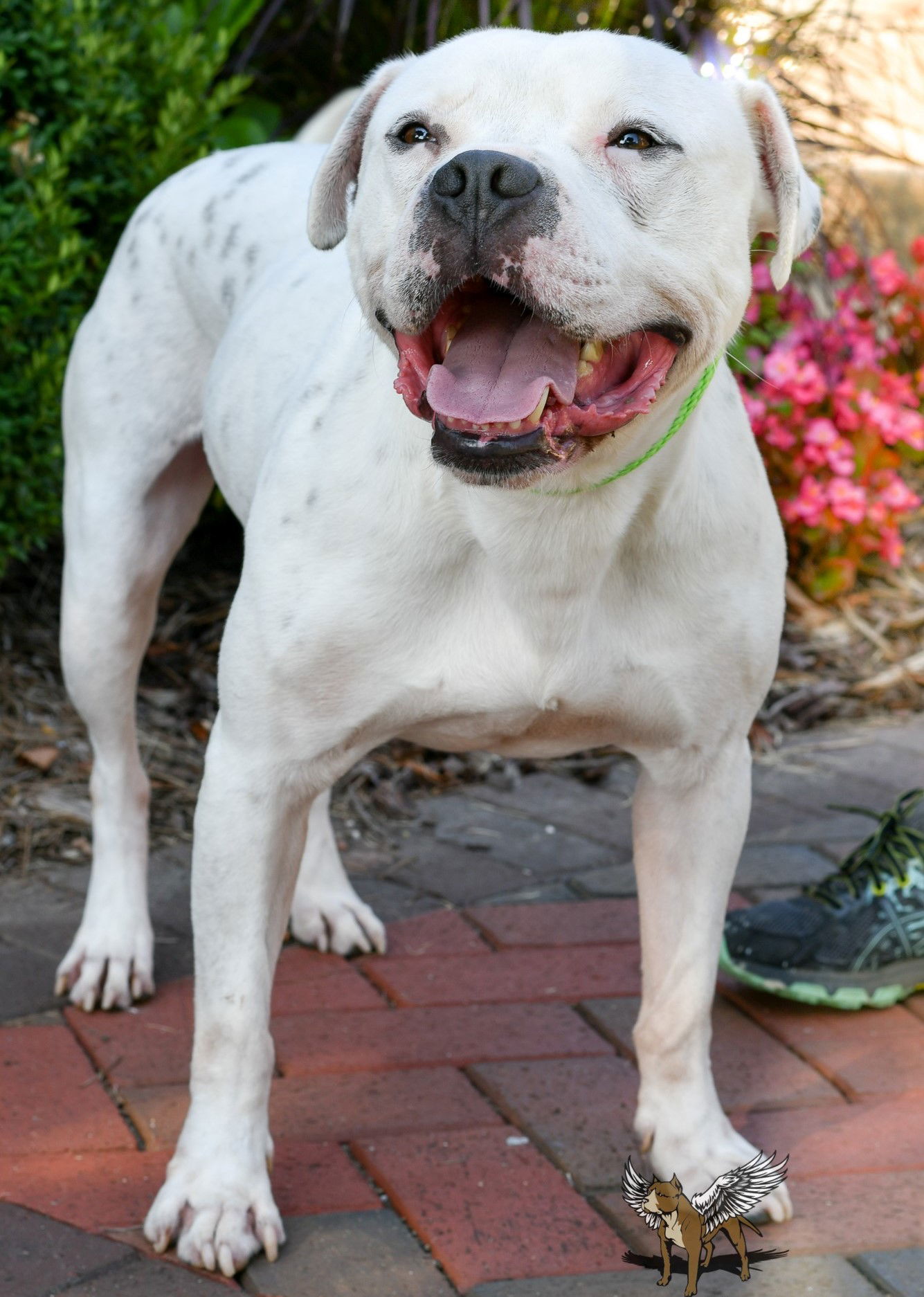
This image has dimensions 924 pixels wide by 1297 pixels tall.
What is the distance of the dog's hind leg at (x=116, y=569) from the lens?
3053 millimetres

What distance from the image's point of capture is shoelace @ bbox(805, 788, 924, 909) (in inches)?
A: 122

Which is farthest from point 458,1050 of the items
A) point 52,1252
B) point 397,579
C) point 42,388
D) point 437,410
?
point 42,388

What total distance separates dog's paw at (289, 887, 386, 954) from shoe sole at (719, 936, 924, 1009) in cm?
71

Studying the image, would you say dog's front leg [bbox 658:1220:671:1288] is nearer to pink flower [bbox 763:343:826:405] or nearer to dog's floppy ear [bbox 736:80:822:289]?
dog's floppy ear [bbox 736:80:822:289]

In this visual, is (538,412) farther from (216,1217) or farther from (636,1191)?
(216,1217)

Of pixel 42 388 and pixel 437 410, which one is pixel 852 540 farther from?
pixel 437 410

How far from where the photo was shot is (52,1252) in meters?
2.16

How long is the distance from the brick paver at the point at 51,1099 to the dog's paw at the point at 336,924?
21.8 inches

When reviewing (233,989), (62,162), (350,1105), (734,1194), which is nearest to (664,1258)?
(734,1194)

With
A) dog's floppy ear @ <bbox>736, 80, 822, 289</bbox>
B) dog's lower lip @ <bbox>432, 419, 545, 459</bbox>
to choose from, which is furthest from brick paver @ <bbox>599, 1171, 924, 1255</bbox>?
dog's floppy ear @ <bbox>736, 80, 822, 289</bbox>

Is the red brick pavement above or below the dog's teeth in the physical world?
below

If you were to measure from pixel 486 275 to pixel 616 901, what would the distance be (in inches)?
76.2

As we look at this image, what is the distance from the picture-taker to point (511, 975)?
311 cm

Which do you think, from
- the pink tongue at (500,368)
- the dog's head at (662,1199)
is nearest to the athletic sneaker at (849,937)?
the dog's head at (662,1199)
